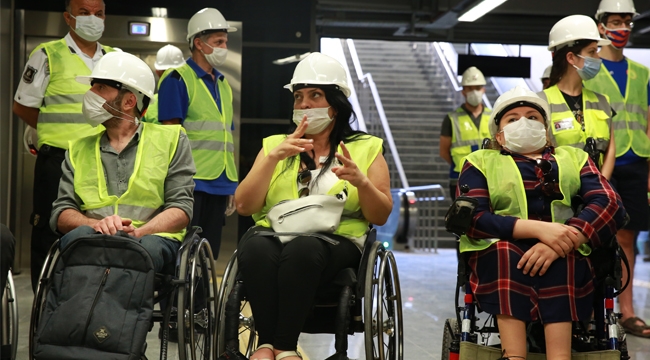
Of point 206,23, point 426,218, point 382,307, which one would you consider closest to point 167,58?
point 206,23

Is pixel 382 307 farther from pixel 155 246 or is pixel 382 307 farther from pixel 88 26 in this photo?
pixel 88 26

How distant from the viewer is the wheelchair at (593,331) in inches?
104

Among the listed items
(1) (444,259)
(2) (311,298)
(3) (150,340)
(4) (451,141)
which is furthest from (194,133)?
(1) (444,259)

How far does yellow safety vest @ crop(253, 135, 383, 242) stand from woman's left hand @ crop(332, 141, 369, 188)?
0.44 feet

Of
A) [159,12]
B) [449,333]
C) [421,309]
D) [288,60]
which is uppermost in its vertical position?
[159,12]

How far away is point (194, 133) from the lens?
4.31 m

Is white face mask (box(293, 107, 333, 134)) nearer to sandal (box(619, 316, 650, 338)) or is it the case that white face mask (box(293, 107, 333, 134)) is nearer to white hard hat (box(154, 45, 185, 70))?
sandal (box(619, 316, 650, 338))

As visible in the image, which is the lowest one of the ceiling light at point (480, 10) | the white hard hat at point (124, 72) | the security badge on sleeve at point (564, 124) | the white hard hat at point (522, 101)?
the security badge on sleeve at point (564, 124)

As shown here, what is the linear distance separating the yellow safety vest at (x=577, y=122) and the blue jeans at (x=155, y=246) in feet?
6.09

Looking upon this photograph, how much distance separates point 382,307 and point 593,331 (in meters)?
0.80

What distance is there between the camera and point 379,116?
1343 cm

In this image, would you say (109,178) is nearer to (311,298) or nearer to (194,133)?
(311,298)

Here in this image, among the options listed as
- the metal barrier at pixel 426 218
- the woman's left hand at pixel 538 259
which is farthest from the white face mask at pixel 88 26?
the metal barrier at pixel 426 218

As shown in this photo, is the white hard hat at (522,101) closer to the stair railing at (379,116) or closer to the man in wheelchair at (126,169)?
the man in wheelchair at (126,169)
